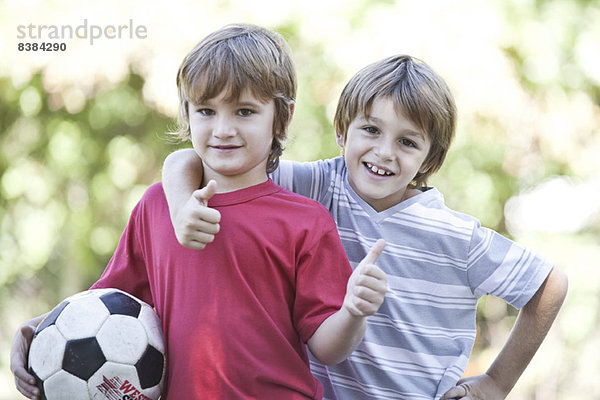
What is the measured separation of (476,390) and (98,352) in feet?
4.36

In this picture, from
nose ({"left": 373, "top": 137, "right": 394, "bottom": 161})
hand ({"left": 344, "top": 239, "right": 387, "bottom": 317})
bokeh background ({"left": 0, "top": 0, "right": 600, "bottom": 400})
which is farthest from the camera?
bokeh background ({"left": 0, "top": 0, "right": 600, "bottom": 400})

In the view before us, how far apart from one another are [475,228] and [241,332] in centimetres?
93

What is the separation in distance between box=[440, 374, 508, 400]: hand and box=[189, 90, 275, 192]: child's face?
104cm

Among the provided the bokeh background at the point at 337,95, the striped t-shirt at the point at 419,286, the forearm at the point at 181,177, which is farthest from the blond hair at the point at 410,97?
the bokeh background at the point at 337,95

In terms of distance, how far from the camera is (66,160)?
249 inches

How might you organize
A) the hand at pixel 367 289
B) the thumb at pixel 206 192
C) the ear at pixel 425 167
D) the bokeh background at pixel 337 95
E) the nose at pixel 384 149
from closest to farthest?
the hand at pixel 367 289 → the thumb at pixel 206 192 → the nose at pixel 384 149 → the ear at pixel 425 167 → the bokeh background at pixel 337 95

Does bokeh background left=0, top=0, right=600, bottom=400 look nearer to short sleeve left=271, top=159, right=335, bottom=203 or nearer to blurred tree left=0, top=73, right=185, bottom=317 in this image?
blurred tree left=0, top=73, right=185, bottom=317

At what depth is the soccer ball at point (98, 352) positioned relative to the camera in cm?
196

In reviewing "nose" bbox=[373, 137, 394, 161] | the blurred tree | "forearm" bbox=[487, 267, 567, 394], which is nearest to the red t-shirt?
"nose" bbox=[373, 137, 394, 161]

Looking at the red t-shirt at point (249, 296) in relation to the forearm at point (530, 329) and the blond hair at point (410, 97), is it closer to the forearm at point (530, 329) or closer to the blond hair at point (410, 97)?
the blond hair at point (410, 97)

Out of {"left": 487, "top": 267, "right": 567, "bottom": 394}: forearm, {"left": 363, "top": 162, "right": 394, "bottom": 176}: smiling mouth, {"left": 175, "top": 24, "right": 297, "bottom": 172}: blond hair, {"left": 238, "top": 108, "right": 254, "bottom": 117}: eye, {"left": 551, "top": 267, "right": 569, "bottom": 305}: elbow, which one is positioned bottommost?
{"left": 487, "top": 267, "right": 567, "bottom": 394}: forearm

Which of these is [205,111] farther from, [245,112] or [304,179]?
[304,179]

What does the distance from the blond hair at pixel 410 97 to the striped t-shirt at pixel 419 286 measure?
0.85 ft

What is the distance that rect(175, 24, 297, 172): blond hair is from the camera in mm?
2080
